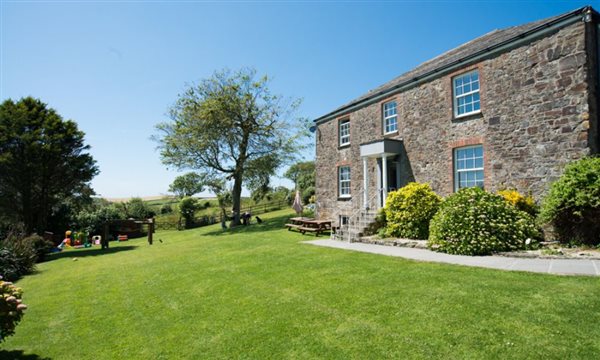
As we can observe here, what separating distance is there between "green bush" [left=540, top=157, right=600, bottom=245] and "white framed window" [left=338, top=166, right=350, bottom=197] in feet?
33.2

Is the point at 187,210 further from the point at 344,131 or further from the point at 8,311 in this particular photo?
the point at 8,311

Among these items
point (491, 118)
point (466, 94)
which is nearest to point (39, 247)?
point (466, 94)

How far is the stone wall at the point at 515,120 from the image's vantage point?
9.18 meters

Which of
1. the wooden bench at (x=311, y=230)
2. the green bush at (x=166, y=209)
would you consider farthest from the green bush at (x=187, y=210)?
the wooden bench at (x=311, y=230)

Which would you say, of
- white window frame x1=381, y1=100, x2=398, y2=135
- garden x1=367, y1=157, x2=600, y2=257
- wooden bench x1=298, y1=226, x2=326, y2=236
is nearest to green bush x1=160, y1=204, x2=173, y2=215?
wooden bench x1=298, y1=226, x2=326, y2=236

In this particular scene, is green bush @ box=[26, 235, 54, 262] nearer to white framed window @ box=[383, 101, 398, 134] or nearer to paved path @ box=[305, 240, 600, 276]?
paved path @ box=[305, 240, 600, 276]

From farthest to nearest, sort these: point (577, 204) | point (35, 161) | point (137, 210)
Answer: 1. point (137, 210)
2. point (35, 161)
3. point (577, 204)

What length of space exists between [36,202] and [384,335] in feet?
71.6

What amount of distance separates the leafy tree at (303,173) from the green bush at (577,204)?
1343 inches

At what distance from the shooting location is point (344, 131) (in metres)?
18.5

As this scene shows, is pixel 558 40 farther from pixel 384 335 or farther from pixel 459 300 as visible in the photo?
pixel 384 335

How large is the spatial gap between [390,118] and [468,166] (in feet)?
15.6

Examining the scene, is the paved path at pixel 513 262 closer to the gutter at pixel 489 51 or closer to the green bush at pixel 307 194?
the gutter at pixel 489 51

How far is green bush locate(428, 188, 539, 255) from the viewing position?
321 inches
